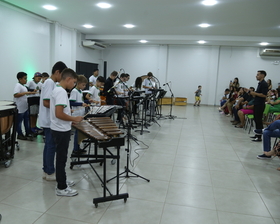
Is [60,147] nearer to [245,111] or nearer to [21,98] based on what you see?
[21,98]

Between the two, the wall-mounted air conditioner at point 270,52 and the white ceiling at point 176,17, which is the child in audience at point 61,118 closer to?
the white ceiling at point 176,17

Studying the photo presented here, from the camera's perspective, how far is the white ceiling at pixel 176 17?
19.4 feet

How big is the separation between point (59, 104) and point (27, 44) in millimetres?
6098

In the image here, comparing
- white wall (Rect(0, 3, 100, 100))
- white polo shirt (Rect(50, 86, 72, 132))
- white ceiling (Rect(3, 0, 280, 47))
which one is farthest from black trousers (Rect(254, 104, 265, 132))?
white wall (Rect(0, 3, 100, 100))

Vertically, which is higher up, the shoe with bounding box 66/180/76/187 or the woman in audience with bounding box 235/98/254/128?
the woman in audience with bounding box 235/98/254/128

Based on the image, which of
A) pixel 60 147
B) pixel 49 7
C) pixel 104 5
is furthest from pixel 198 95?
pixel 60 147

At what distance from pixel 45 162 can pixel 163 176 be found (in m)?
1.61

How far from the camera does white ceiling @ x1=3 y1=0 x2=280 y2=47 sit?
592cm

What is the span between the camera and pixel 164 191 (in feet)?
9.59

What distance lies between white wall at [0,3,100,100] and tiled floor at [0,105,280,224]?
325 cm

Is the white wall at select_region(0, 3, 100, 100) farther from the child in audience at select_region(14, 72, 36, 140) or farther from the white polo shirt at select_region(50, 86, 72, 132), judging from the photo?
the white polo shirt at select_region(50, 86, 72, 132)

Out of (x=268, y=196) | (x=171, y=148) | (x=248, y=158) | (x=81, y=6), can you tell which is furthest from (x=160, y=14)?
(x=268, y=196)

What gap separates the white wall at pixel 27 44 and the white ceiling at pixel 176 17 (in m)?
0.36

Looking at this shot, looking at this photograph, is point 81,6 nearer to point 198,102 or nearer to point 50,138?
point 50,138
